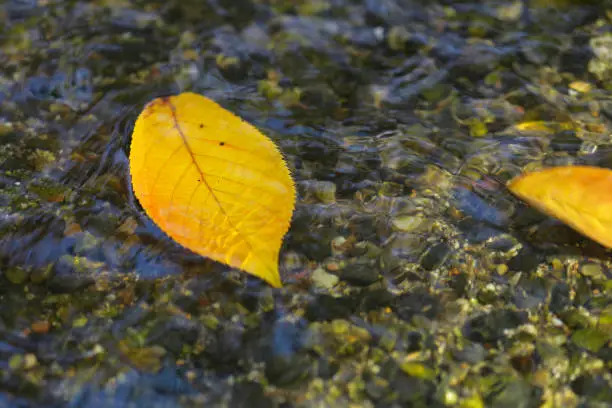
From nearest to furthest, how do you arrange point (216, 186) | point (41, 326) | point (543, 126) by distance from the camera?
point (41, 326), point (216, 186), point (543, 126)

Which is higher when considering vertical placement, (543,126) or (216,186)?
(216,186)

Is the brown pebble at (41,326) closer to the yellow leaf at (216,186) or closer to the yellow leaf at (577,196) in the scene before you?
the yellow leaf at (216,186)

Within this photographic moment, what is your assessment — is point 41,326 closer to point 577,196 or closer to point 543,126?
point 577,196

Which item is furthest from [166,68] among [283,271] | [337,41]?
[283,271]

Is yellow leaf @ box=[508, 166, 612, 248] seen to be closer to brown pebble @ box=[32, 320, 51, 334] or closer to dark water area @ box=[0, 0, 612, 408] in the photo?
dark water area @ box=[0, 0, 612, 408]

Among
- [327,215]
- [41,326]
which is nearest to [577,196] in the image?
[327,215]
